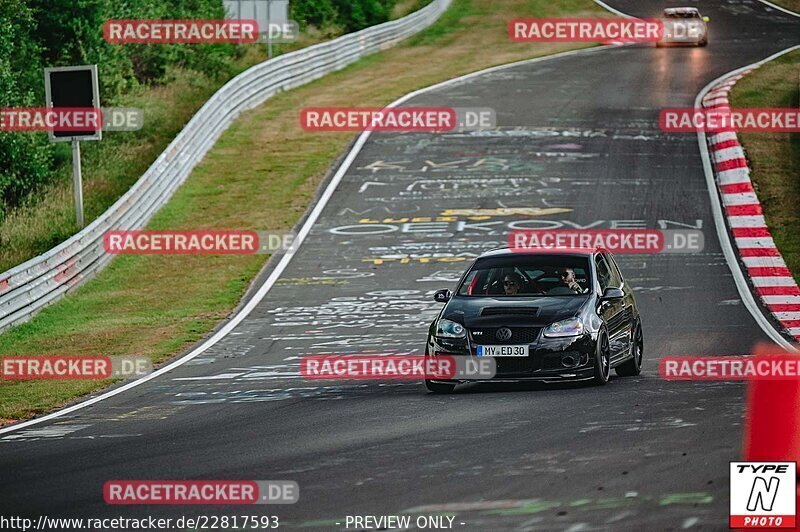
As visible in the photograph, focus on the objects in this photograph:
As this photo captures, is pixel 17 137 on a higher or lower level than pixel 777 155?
higher

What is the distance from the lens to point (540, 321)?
1287 centimetres

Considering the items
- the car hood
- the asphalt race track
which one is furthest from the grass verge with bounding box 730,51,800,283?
the car hood

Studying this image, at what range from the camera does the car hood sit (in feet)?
42.3

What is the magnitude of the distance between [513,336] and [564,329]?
508mm

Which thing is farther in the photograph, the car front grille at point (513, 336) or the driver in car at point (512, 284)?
the driver in car at point (512, 284)

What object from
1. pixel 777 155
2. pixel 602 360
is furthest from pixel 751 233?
pixel 602 360

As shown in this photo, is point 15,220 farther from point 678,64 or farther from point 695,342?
point 678,64

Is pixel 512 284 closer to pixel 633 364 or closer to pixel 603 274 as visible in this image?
pixel 603 274

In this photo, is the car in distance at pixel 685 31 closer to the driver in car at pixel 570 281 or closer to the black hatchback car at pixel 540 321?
the black hatchback car at pixel 540 321

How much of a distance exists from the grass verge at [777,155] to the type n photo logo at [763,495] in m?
13.6

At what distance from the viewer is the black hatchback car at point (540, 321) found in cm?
1279

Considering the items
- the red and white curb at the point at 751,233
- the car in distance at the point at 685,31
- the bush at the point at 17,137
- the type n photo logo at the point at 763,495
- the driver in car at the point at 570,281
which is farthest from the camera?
the car in distance at the point at 685,31

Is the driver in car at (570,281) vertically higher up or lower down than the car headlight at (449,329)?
higher up

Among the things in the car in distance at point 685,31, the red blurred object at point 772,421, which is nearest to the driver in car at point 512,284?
the red blurred object at point 772,421
